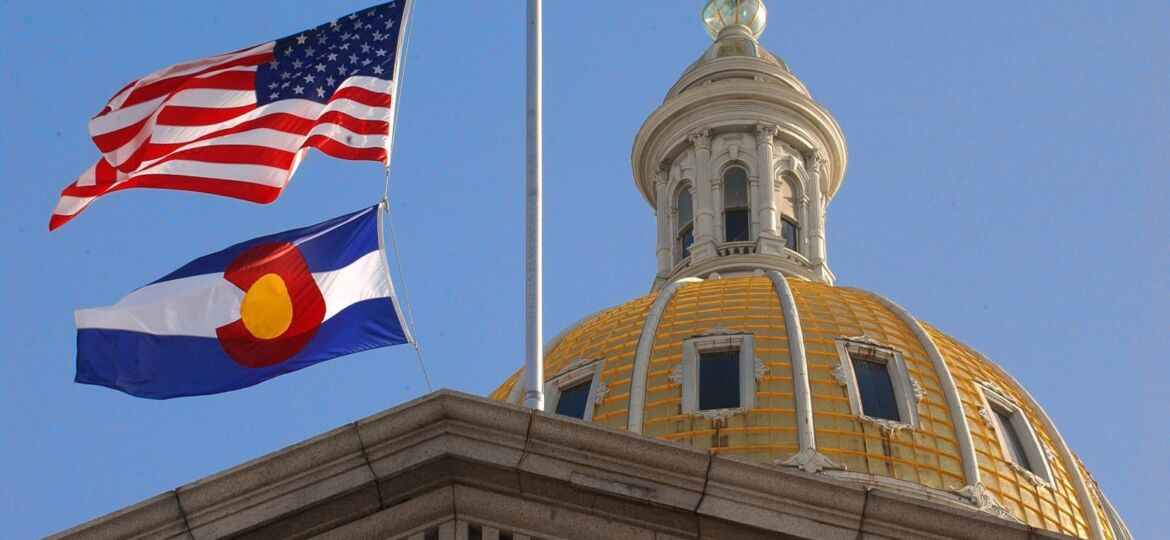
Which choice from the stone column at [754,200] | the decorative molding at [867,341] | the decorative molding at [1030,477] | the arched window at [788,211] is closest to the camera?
the decorative molding at [1030,477]

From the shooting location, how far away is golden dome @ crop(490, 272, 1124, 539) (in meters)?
53.0

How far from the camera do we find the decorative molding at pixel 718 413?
176 feet

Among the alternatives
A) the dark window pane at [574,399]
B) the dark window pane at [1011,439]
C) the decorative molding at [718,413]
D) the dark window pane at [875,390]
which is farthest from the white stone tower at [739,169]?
the decorative molding at [718,413]

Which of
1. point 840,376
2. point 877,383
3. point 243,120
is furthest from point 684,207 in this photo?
point 243,120

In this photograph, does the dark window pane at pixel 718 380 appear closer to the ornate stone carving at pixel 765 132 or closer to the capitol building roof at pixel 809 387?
the capitol building roof at pixel 809 387

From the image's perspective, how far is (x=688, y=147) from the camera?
73.0 metres

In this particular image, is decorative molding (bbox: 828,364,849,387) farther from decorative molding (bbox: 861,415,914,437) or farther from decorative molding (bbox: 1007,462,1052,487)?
decorative molding (bbox: 1007,462,1052,487)

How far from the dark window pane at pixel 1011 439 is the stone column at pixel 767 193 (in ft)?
36.1

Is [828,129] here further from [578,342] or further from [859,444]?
[859,444]

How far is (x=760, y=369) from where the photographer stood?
55969 mm

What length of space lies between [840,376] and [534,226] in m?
31.7

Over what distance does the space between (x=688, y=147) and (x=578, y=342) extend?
14.2m

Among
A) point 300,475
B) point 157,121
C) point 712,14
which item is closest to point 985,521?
point 300,475

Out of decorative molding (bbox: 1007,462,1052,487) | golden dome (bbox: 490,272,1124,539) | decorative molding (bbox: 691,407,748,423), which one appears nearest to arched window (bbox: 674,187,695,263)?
golden dome (bbox: 490,272,1124,539)
